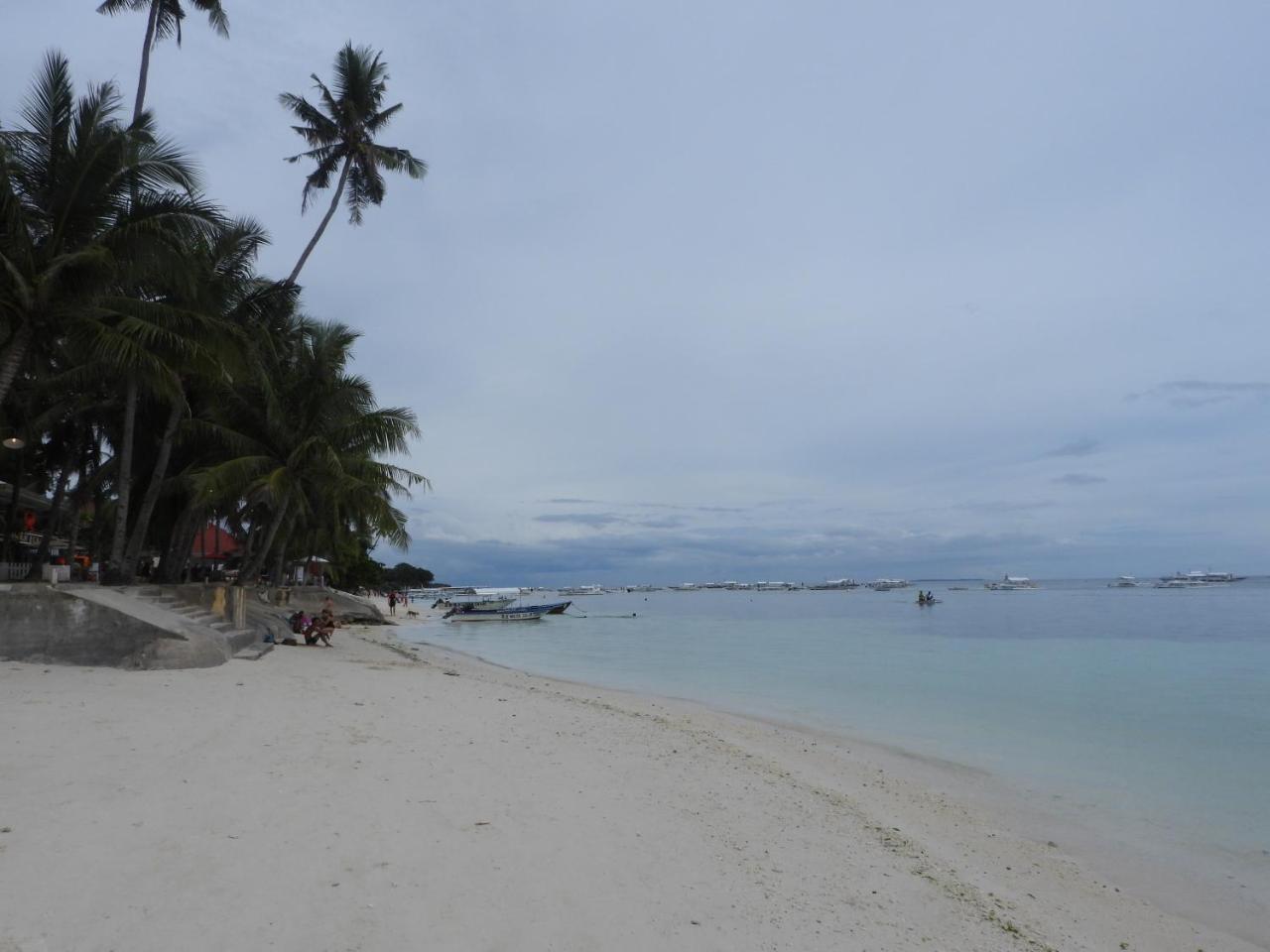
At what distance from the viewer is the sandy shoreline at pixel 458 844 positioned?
11.2 feet

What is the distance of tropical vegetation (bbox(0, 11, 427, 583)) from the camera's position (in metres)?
10.3

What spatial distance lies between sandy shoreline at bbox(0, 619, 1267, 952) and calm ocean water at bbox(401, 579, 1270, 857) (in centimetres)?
311

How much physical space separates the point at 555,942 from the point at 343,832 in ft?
5.27

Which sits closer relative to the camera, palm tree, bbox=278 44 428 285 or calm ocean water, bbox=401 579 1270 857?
calm ocean water, bbox=401 579 1270 857

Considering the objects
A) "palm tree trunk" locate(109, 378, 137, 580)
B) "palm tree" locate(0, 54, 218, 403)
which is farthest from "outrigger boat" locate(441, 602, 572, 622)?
"palm tree" locate(0, 54, 218, 403)

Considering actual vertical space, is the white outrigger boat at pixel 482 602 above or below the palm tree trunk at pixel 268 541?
below

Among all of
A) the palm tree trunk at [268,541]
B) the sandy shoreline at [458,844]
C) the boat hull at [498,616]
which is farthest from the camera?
the boat hull at [498,616]

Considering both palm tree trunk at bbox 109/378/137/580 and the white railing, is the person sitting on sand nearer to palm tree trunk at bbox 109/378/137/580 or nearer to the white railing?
palm tree trunk at bbox 109/378/137/580

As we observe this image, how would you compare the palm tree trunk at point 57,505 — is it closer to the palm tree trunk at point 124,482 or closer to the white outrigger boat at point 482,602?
the palm tree trunk at point 124,482

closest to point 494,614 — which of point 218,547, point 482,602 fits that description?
point 482,602

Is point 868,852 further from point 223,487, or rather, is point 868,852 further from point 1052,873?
point 223,487

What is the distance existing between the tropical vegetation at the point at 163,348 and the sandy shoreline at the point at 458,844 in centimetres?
521

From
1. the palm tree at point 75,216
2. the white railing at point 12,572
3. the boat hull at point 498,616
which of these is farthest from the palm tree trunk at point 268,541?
the boat hull at point 498,616

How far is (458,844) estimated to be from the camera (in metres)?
4.42
